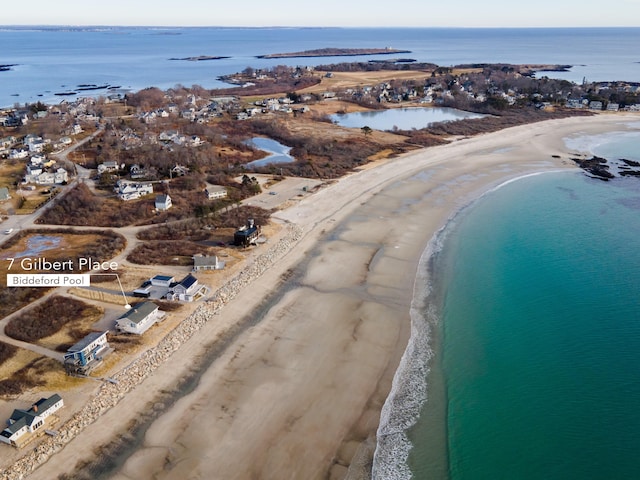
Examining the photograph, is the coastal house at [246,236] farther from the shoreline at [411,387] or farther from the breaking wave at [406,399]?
the breaking wave at [406,399]

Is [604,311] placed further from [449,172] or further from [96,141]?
[96,141]

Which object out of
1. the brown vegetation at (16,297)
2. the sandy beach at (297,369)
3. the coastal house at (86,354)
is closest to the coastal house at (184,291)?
the sandy beach at (297,369)

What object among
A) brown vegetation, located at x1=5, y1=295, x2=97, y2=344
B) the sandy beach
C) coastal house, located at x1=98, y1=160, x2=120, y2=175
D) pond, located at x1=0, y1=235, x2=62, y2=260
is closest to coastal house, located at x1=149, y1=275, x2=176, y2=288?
brown vegetation, located at x1=5, y1=295, x2=97, y2=344

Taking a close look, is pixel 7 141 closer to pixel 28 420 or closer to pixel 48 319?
pixel 48 319

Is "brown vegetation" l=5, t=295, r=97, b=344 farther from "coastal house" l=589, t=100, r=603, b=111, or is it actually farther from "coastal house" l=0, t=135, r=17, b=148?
"coastal house" l=589, t=100, r=603, b=111

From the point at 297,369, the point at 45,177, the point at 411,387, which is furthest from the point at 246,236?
the point at 45,177

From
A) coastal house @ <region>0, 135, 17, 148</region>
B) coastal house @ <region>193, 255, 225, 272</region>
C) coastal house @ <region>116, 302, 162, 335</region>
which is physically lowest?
coastal house @ <region>116, 302, 162, 335</region>
